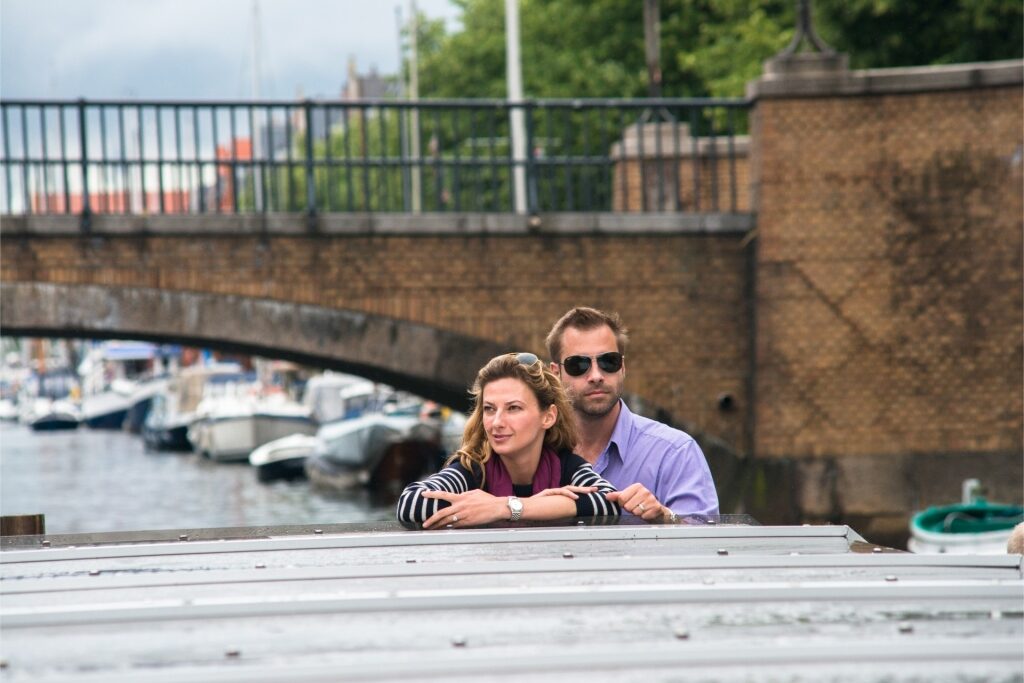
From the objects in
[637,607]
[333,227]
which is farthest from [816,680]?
[333,227]

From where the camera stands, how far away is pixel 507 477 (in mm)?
4227

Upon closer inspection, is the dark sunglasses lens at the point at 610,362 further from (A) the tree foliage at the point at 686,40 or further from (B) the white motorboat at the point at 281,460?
(B) the white motorboat at the point at 281,460

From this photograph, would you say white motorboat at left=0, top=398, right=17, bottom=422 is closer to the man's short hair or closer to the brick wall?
the brick wall

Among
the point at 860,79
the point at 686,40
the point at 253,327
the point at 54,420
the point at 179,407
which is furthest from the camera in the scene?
the point at 54,420

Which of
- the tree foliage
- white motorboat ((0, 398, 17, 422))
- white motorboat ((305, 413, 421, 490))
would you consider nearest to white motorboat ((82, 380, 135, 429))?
white motorboat ((0, 398, 17, 422))

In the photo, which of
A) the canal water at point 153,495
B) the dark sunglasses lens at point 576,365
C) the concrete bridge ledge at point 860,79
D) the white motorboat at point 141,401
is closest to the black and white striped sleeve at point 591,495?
the dark sunglasses lens at point 576,365

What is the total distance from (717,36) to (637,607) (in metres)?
25.2

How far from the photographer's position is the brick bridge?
14.7 meters

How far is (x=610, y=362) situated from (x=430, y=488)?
1076 millimetres

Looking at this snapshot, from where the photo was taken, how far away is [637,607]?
2.37 meters

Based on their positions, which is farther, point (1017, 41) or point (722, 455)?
point (1017, 41)

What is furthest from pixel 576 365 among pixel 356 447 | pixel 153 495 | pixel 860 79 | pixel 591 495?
pixel 153 495

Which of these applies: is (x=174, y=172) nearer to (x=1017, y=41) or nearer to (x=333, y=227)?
(x=333, y=227)

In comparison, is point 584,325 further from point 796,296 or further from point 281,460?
point 281,460
